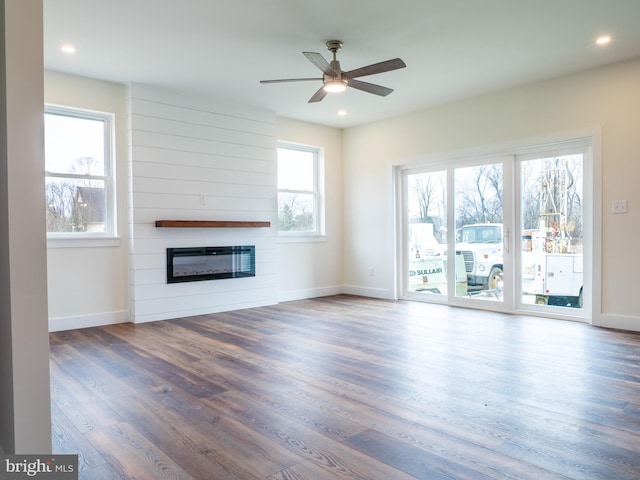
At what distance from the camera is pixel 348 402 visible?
2.59 meters

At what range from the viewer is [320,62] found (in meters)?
3.64

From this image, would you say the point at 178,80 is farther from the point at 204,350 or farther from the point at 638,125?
the point at 638,125

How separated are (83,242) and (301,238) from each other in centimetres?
300

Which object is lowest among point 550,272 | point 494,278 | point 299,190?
point 494,278

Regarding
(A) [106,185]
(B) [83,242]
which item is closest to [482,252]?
(A) [106,185]

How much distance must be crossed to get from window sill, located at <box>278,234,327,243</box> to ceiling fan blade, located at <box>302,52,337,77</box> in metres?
3.09

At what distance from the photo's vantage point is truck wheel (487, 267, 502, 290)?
5.52 meters

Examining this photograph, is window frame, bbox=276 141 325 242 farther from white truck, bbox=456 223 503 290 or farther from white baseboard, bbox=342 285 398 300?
white truck, bbox=456 223 503 290

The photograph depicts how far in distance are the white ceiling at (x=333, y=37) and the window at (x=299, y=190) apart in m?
1.58

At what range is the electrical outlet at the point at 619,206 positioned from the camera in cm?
443

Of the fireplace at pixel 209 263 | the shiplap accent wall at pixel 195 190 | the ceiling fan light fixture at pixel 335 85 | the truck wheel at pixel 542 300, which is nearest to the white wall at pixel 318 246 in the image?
the shiplap accent wall at pixel 195 190

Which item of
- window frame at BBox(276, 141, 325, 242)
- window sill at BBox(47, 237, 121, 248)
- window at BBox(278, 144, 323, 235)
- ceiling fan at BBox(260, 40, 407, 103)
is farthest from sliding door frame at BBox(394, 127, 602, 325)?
window sill at BBox(47, 237, 121, 248)

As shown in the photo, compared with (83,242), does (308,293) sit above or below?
below

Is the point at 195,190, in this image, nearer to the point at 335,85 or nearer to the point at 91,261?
the point at 91,261
